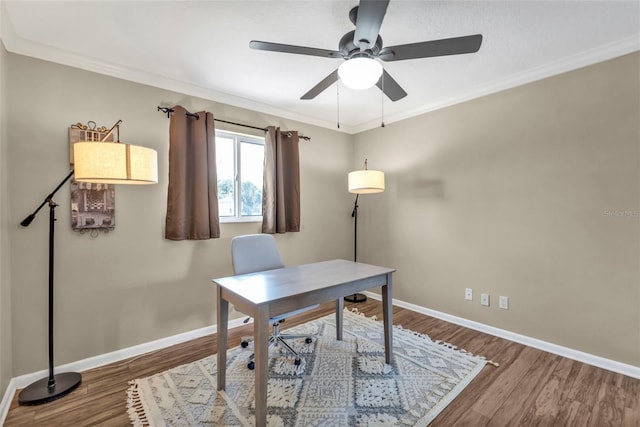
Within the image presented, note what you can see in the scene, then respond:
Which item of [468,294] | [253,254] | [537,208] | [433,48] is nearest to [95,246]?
[253,254]

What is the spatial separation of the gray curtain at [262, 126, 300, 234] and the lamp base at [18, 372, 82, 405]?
1.94m

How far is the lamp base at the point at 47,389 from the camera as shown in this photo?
184 centimetres

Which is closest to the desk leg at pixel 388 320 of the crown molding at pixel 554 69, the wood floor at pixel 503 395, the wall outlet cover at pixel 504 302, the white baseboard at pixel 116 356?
the wood floor at pixel 503 395

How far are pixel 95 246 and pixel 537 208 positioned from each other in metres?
3.79

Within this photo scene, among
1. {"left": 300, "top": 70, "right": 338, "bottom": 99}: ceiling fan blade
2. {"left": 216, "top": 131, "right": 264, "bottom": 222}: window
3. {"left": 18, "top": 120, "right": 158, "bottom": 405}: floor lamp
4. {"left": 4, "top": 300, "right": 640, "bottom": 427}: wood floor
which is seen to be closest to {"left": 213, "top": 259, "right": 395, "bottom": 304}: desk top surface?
{"left": 18, "top": 120, "right": 158, "bottom": 405}: floor lamp

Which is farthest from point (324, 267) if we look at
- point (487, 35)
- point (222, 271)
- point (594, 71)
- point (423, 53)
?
point (594, 71)

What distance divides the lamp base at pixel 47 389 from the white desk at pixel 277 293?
41.4 inches

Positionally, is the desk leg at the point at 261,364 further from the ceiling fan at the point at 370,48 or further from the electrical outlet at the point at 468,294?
the electrical outlet at the point at 468,294

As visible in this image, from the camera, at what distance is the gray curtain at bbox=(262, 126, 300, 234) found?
3.25m

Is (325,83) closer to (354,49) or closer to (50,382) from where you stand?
(354,49)

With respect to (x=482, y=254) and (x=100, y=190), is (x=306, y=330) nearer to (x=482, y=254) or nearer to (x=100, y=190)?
(x=482, y=254)

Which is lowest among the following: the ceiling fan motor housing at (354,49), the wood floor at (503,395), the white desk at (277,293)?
the wood floor at (503,395)

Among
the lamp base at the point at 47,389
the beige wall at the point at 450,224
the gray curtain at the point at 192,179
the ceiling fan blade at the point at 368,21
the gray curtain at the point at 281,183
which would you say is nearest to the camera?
the ceiling fan blade at the point at 368,21

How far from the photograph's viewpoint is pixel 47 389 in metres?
1.92
